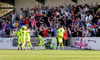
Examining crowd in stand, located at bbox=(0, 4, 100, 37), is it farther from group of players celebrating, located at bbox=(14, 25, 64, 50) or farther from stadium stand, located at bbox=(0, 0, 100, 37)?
group of players celebrating, located at bbox=(14, 25, 64, 50)

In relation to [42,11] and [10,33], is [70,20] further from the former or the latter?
[10,33]

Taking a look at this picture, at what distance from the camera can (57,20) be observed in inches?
1016

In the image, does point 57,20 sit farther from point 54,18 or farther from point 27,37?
point 27,37

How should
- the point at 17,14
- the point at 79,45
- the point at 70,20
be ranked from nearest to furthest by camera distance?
the point at 79,45
the point at 70,20
the point at 17,14

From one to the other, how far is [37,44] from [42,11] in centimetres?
500

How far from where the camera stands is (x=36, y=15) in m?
27.5

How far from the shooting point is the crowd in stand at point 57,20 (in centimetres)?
2375

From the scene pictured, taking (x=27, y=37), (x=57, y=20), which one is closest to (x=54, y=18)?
(x=57, y=20)

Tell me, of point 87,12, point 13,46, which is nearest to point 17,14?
point 13,46

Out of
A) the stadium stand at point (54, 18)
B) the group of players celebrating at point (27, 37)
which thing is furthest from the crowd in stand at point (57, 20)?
the group of players celebrating at point (27, 37)

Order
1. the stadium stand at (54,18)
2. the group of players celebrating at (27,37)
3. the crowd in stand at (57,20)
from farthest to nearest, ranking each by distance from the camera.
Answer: the stadium stand at (54,18), the crowd in stand at (57,20), the group of players celebrating at (27,37)

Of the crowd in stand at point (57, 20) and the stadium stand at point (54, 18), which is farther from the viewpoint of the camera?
the stadium stand at point (54, 18)

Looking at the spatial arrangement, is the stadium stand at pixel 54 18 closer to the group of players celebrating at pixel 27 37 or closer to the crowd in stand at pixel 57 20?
the crowd in stand at pixel 57 20

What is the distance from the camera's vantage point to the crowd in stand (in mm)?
23750
